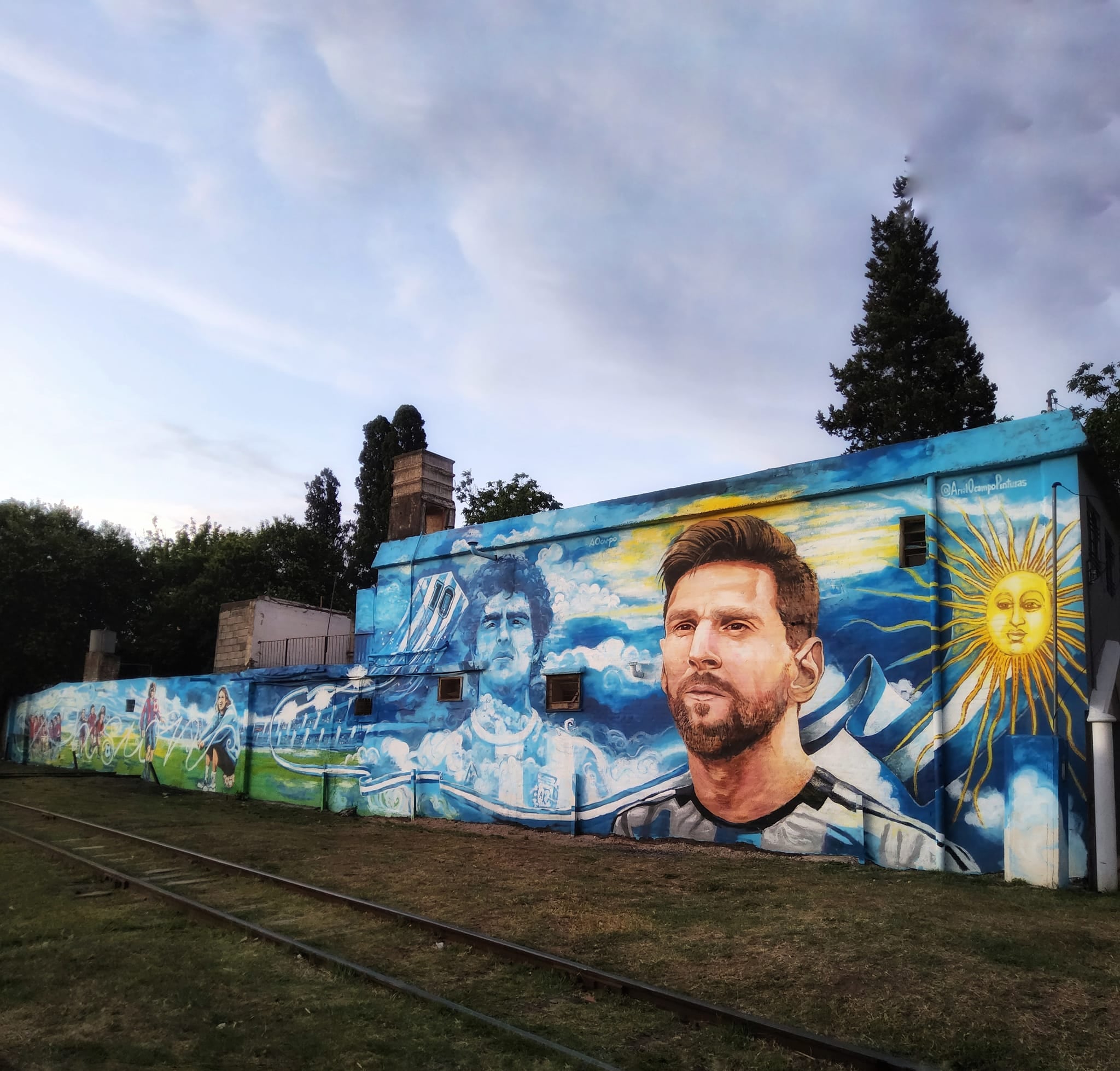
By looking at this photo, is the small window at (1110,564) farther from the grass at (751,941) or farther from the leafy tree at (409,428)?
the leafy tree at (409,428)

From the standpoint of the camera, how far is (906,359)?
112 ft

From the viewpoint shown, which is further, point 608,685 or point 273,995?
point 608,685

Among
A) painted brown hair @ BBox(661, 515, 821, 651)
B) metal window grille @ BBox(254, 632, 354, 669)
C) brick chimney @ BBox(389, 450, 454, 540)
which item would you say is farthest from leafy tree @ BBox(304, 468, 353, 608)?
painted brown hair @ BBox(661, 515, 821, 651)

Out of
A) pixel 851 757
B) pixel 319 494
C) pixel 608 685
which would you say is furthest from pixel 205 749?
pixel 319 494

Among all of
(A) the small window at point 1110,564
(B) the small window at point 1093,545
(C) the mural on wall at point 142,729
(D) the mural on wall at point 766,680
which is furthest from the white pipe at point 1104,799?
(C) the mural on wall at point 142,729

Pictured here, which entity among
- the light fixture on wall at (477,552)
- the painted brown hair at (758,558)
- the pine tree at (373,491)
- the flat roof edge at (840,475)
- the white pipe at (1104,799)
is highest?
the pine tree at (373,491)

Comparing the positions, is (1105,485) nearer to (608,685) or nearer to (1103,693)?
A: (1103,693)

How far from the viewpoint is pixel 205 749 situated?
23406 millimetres

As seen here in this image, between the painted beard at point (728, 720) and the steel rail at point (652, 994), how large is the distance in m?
5.68

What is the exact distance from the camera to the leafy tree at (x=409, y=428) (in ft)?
153

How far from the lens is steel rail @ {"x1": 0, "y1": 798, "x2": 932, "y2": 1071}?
495cm

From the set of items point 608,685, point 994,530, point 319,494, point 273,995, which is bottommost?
point 273,995

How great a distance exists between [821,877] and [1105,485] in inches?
260

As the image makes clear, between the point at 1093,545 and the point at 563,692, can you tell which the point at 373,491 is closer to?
the point at 563,692
